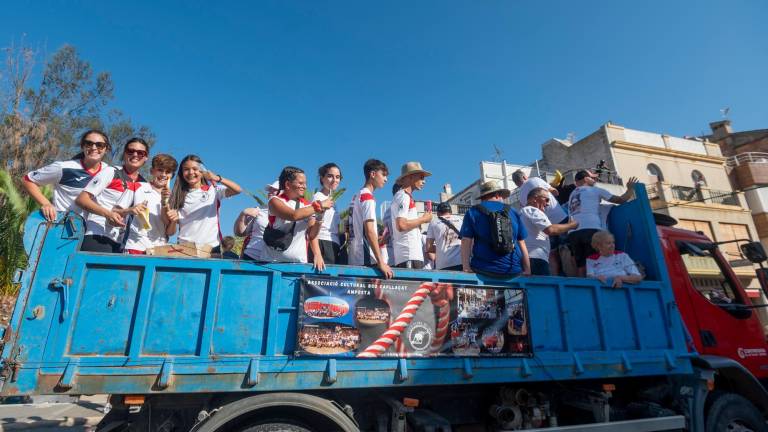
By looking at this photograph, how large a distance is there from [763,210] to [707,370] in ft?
85.9

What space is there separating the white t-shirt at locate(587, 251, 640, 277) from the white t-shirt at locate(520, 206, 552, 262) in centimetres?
46

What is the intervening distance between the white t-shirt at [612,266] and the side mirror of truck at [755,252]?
4.78ft

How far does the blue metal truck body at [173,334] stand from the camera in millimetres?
2324

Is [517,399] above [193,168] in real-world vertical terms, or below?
below

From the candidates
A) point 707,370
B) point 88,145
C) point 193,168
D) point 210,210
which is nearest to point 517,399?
point 707,370

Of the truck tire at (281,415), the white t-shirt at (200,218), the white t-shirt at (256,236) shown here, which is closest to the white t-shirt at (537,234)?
the truck tire at (281,415)

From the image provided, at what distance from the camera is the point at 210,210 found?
3762mm

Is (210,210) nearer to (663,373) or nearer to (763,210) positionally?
(663,373)

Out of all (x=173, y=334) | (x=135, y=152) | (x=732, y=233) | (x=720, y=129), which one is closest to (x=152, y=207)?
(x=135, y=152)

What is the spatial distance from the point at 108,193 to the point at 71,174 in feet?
0.95

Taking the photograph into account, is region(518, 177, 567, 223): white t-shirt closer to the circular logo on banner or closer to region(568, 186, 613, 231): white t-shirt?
region(568, 186, 613, 231): white t-shirt

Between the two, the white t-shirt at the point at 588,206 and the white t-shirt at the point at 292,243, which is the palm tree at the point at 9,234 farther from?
the white t-shirt at the point at 588,206

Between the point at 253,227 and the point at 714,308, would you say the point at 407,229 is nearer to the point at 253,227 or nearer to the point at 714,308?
the point at 253,227

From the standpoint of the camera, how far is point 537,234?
4.33 metres
